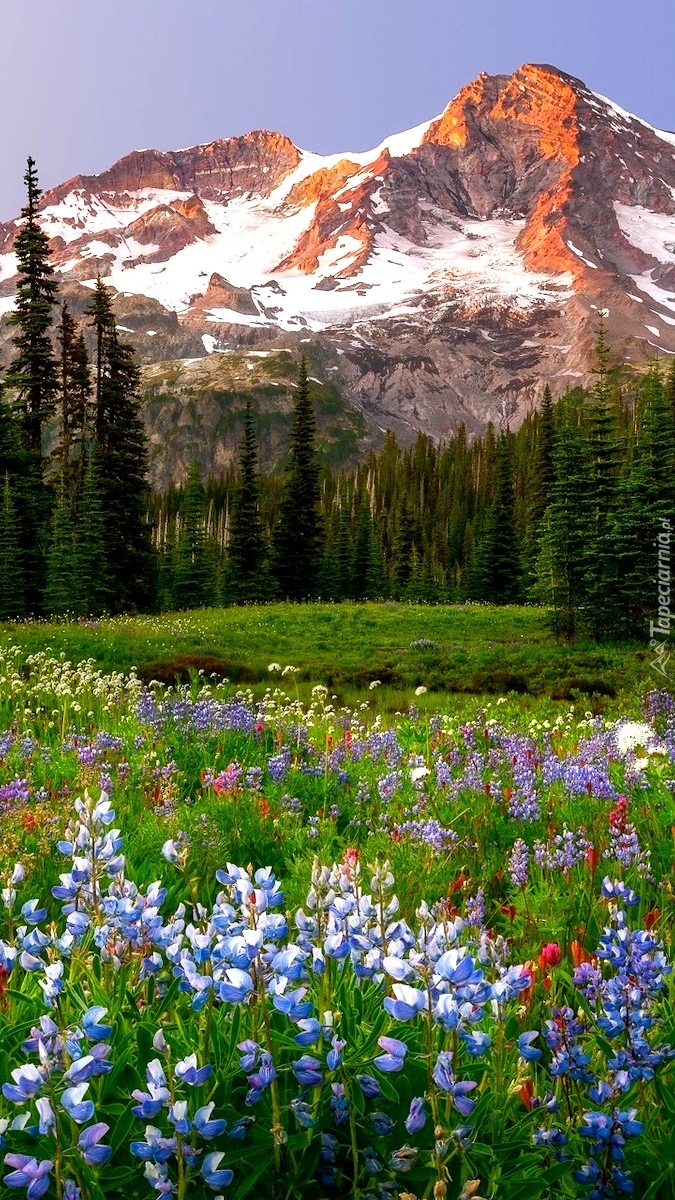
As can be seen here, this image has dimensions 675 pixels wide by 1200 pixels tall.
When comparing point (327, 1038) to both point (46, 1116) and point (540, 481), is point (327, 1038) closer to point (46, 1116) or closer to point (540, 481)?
point (46, 1116)

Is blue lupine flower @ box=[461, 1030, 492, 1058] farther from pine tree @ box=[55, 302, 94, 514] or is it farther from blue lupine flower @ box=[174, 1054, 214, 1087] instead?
pine tree @ box=[55, 302, 94, 514]

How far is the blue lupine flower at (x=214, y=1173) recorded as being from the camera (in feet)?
3.98

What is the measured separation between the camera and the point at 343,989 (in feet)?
6.15

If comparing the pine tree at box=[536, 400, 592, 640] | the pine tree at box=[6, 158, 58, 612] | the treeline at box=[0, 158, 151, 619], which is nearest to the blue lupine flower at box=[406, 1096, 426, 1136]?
the pine tree at box=[536, 400, 592, 640]

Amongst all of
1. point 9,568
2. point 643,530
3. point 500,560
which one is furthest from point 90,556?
point 500,560

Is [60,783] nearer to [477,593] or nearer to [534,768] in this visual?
[534,768]

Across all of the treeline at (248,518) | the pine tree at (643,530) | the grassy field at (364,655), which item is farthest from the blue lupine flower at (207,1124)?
the treeline at (248,518)

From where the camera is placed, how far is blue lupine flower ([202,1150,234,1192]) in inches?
47.8

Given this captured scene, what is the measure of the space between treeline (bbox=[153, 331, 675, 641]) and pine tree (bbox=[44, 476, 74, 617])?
59.2 feet

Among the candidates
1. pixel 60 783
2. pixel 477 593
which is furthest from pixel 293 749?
pixel 477 593

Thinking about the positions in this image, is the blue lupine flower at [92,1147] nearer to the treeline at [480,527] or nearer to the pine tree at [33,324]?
the treeline at [480,527]

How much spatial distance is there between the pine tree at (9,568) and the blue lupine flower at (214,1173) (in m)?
35.8

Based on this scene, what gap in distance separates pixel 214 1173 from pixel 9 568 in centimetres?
3676

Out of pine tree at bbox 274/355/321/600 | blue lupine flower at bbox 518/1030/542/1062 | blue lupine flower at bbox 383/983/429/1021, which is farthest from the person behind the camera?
pine tree at bbox 274/355/321/600
